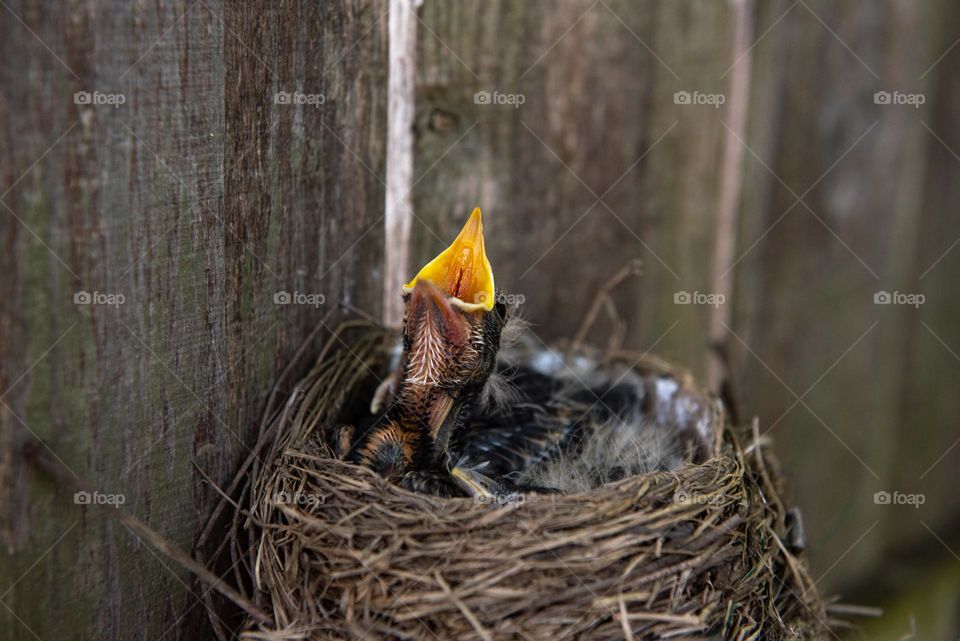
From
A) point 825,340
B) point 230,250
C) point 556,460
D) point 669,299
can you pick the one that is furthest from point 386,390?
point 825,340

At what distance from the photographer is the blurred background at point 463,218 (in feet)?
3.78

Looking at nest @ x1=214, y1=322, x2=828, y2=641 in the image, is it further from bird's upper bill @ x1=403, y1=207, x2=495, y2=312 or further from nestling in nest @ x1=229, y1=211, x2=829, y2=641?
bird's upper bill @ x1=403, y1=207, x2=495, y2=312

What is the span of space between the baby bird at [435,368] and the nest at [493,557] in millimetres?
137

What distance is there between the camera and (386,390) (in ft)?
5.83

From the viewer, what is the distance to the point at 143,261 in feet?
4.03

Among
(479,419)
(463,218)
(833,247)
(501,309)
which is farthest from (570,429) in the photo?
(833,247)

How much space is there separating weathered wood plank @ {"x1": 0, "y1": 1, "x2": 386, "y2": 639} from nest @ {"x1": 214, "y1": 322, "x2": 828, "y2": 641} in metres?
0.13

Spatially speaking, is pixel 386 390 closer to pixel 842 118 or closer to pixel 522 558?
pixel 522 558

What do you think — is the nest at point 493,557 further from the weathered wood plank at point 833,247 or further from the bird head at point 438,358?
the weathered wood plank at point 833,247

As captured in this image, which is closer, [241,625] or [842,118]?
[241,625]

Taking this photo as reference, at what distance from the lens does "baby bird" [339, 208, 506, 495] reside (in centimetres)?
158

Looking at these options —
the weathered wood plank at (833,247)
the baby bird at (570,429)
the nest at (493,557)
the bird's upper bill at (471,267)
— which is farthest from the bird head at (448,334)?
the weathered wood plank at (833,247)

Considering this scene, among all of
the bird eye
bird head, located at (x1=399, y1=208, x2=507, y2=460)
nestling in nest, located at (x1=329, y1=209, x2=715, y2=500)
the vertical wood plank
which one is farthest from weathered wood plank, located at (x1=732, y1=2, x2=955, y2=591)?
bird head, located at (x1=399, y1=208, x2=507, y2=460)

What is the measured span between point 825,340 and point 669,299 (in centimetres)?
75
